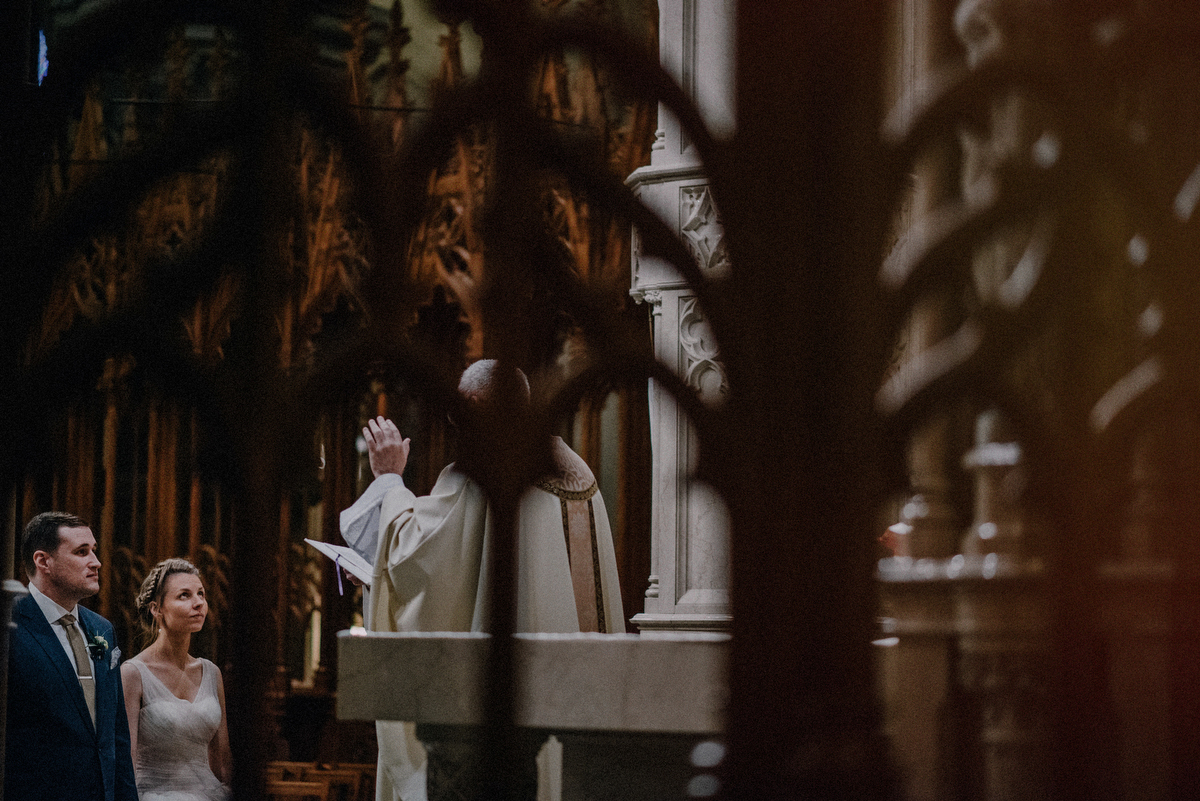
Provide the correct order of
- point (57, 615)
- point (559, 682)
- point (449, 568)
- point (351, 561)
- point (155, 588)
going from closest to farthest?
point (559, 682)
point (449, 568)
point (57, 615)
point (351, 561)
point (155, 588)

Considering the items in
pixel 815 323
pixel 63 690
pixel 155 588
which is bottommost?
pixel 63 690

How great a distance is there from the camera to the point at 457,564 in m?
4.25

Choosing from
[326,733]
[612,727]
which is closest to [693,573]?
[612,727]

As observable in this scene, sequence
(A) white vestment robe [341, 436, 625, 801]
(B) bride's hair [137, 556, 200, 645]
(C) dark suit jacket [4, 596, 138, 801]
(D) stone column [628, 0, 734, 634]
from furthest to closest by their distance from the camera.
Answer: (B) bride's hair [137, 556, 200, 645] → (A) white vestment robe [341, 436, 625, 801] → (C) dark suit jacket [4, 596, 138, 801] → (D) stone column [628, 0, 734, 634]

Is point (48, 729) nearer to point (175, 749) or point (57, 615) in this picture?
point (57, 615)

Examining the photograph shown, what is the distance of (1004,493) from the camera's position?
1.54 metres

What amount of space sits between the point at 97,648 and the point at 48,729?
340 millimetres

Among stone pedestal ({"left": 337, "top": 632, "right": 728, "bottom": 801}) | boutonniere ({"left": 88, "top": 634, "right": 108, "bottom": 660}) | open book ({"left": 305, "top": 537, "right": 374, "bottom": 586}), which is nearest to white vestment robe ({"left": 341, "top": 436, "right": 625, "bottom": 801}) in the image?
open book ({"left": 305, "top": 537, "right": 374, "bottom": 586})

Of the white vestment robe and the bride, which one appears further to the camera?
the bride

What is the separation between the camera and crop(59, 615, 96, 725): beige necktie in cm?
424

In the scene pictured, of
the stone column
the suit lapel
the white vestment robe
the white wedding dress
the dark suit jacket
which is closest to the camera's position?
the stone column

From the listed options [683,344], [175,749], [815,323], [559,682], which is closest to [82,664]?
[175,749]

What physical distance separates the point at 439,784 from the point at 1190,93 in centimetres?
218

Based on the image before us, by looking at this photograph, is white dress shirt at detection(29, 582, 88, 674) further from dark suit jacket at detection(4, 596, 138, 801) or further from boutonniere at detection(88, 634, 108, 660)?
dark suit jacket at detection(4, 596, 138, 801)
